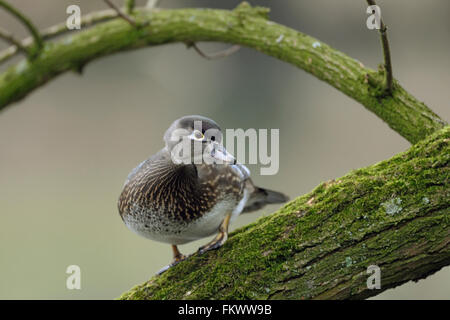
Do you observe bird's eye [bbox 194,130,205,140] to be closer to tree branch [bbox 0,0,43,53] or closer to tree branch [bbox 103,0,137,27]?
tree branch [bbox 103,0,137,27]

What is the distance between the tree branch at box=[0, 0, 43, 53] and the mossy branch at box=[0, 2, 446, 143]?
0.16 feet

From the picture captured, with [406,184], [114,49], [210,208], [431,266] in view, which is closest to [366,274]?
[431,266]

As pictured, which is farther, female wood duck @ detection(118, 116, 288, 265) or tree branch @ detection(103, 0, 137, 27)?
tree branch @ detection(103, 0, 137, 27)

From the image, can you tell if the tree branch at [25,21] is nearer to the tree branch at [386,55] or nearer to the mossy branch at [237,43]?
the mossy branch at [237,43]

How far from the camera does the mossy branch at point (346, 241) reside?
5.03ft

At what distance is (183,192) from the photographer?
1903 millimetres

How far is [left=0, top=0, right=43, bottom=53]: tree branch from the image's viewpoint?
229cm

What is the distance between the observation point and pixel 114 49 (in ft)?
8.77

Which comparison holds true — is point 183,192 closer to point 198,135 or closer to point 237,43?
point 198,135

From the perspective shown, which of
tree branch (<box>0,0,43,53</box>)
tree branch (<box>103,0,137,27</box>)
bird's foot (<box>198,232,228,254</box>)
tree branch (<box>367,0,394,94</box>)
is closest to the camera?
tree branch (<box>367,0,394,94</box>)

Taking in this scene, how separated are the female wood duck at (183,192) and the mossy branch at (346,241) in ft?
0.62

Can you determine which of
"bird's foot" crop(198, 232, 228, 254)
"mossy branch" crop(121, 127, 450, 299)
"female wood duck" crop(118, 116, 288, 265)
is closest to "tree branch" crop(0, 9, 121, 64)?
"female wood duck" crop(118, 116, 288, 265)
